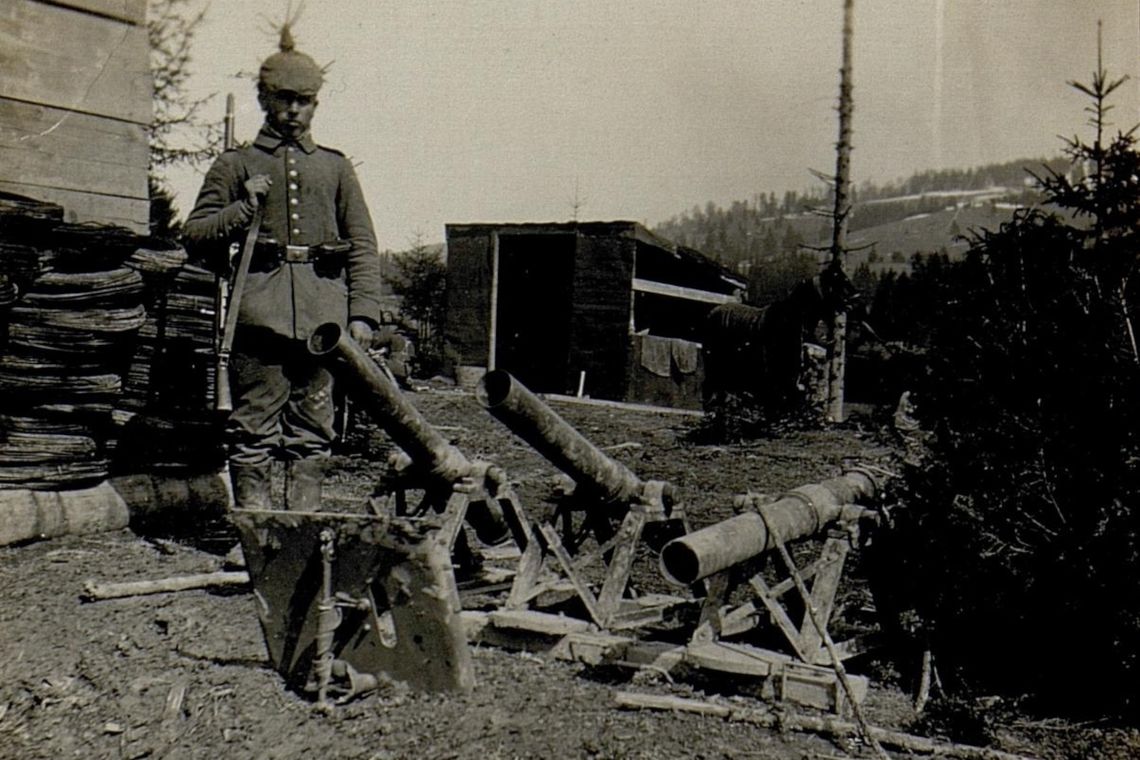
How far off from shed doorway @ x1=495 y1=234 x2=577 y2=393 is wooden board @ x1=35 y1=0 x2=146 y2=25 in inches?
602

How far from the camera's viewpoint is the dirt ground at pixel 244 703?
3555mm

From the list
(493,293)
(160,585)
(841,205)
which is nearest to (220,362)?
(160,585)

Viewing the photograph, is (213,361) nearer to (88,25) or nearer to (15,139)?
(15,139)

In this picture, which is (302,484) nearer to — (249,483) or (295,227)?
(249,483)

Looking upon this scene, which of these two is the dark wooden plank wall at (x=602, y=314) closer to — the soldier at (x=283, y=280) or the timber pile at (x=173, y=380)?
the timber pile at (x=173, y=380)

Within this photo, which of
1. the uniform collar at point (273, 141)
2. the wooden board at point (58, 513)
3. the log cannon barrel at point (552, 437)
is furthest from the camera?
the wooden board at point (58, 513)

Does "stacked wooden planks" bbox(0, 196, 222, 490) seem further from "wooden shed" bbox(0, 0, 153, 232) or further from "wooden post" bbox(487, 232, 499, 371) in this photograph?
"wooden post" bbox(487, 232, 499, 371)

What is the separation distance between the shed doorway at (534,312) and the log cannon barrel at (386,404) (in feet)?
57.0

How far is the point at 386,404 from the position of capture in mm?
4719

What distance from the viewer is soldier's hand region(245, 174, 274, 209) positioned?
17.0 feet

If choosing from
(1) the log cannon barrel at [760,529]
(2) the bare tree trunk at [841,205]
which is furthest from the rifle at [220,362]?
(2) the bare tree trunk at [841,205]

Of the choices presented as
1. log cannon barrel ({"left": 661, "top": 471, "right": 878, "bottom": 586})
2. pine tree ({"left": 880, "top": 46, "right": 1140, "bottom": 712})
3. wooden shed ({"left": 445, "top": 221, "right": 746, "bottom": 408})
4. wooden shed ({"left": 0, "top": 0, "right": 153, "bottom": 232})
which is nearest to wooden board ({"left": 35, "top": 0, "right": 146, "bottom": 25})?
wooden shed ({"left": 0, "top": 0, "right": 153, "bottom": 232})

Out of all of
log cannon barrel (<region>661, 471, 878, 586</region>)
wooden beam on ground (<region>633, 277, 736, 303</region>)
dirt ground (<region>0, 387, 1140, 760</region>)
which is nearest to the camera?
dirt ground (<region>0, 387, 1140, 760</region>)

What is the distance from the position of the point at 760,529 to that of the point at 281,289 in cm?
268
